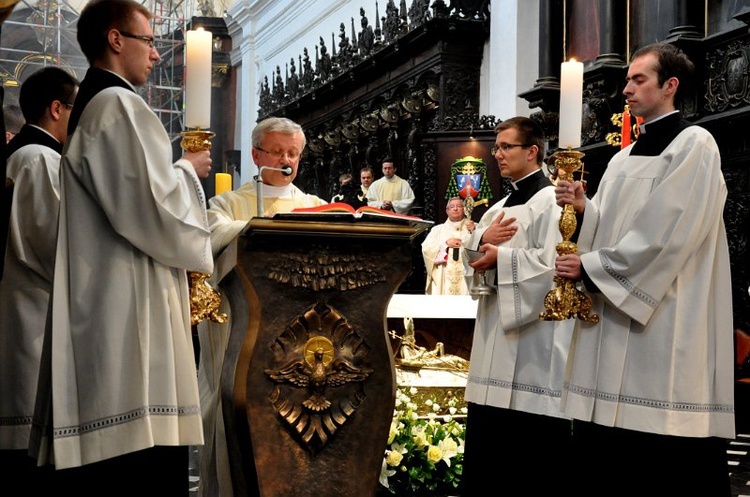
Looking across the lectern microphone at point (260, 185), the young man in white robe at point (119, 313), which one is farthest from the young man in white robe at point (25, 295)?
the young man in white robe at point (119, 313)

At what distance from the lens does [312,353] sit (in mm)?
3455

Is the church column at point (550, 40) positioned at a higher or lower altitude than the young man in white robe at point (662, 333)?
higher

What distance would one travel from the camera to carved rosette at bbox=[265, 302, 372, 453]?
3.41 m

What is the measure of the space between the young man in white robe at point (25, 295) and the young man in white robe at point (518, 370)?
195cm

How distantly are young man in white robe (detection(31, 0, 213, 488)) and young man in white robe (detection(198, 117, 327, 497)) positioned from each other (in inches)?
22.8

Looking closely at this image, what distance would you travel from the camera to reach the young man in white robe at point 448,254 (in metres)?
10.7

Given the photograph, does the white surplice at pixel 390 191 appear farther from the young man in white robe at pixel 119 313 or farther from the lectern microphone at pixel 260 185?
the young man in white robe at pixel 119 313

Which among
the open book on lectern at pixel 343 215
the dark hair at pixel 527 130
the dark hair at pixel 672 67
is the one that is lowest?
the open book on lectern at pixel 343 215

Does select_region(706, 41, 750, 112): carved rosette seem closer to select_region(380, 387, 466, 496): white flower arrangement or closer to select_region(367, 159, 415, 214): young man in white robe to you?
select_region(380, 387, 466, 496): white flower arrangement

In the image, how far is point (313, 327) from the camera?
345 cm

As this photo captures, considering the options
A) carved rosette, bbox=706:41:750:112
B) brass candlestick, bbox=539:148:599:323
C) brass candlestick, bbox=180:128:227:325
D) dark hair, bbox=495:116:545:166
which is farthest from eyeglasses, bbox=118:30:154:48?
carved rosette, bbox=706:41:750:112

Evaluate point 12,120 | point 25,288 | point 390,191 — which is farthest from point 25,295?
point 390,191

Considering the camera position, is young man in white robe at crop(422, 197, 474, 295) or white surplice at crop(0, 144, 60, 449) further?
young man in white robe at crop(422, 197, 474, 295)

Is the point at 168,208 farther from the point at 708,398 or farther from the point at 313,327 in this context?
the point at 708,398
